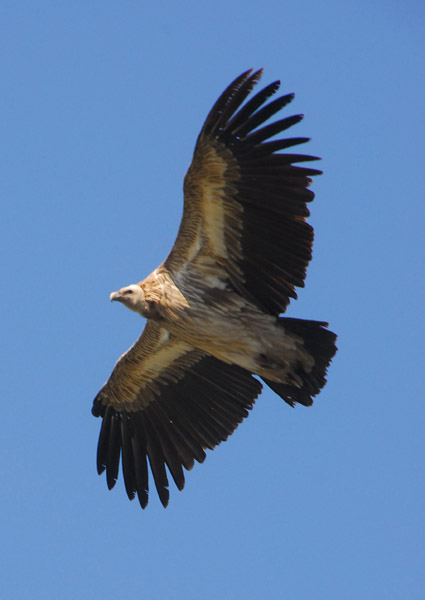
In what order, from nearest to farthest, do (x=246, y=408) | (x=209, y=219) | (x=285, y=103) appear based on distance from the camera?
(x=285, y=103) → (x=209, y=219) → (x=246, y=408)

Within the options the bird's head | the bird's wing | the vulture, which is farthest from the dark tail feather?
the bird's head

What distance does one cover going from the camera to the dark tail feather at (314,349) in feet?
36.0

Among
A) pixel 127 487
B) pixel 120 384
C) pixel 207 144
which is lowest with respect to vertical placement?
pixel 127 487

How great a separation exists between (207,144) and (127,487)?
4026 millimetres

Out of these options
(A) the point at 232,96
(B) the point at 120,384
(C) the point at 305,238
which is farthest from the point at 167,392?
(A) the point at 232,96

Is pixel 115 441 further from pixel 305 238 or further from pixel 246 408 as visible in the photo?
pixel 305 238

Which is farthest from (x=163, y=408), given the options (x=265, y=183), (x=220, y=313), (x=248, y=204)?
(x=265, y=183)

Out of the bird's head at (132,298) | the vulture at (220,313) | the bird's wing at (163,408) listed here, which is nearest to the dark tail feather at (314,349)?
the vulture at (220,313)

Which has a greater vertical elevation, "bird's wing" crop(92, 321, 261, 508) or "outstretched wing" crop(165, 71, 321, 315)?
"outstretched wing" crop(165, 71, 321, 315)

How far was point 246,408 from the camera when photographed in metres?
12.1

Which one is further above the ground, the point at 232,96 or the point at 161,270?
the point at 232,96

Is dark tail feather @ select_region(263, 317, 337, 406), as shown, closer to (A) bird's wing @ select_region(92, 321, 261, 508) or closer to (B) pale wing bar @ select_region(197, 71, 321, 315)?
(B) pale wing bar @ select_region(197, 71, 321, 315)

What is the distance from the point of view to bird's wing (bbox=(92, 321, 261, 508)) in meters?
12.2

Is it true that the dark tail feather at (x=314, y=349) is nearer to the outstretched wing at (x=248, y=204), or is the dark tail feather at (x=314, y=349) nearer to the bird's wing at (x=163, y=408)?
the outstretched wing at (x=248, y=204)
